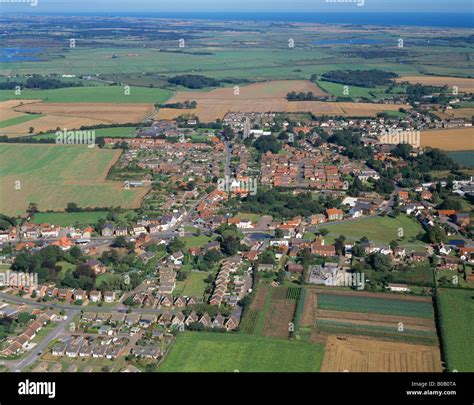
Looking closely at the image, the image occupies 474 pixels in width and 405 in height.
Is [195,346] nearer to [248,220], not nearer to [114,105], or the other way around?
[248,220]

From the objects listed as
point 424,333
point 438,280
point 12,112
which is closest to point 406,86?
point 12,112

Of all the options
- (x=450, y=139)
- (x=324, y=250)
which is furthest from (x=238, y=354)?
(x=450, y=139)

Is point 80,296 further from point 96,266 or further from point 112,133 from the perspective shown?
point 112,133

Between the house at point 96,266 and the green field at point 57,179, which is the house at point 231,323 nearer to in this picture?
the house at point 96,266

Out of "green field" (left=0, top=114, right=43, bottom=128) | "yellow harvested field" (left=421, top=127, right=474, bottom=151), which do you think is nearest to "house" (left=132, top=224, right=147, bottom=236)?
"yellow harvested field" (left=421, top=127, right=474, bottom=151)

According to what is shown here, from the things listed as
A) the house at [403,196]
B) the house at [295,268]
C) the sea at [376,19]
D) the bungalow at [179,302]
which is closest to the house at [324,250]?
the house at [295,268]

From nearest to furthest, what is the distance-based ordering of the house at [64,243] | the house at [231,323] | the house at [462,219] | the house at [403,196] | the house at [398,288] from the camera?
the house at [231,323]
the house at [398,288]
the house at [64,243]
the house at [462,219]
the house at [403,196]

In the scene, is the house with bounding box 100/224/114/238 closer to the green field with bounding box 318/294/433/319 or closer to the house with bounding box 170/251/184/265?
the house with bounding box 170/251/184/265
